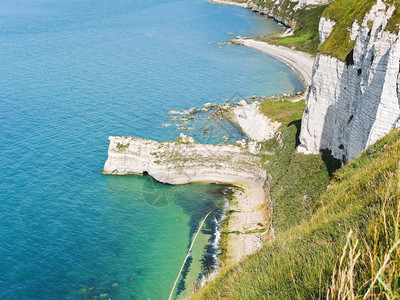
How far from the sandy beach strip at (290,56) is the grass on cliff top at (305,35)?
3.32m

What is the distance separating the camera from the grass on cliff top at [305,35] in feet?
338

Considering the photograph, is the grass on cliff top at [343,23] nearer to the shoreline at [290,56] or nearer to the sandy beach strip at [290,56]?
the shoreline at [290,56]

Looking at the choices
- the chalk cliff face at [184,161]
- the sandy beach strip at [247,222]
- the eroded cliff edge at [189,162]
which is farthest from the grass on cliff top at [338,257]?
the chalk cliff face at [184,161]

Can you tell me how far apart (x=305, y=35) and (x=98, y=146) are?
8352 centimetres

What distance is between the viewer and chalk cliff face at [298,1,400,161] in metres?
22.8

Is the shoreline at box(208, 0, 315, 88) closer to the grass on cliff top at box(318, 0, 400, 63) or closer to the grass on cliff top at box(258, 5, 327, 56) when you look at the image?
the grass on cliff top at box(258, 5, 327, 56)

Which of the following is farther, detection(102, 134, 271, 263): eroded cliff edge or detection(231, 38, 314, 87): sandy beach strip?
detection(231, 38, 314, 87): sandy beach strip

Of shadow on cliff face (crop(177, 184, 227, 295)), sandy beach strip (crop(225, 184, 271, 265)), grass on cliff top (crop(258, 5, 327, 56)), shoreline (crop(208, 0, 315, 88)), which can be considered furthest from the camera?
grass on cliff top (crop(258, 5, 327, 56))

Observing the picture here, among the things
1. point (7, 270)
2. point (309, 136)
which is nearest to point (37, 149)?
point (7, 270)

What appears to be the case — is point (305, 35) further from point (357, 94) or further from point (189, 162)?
point (357, 94)

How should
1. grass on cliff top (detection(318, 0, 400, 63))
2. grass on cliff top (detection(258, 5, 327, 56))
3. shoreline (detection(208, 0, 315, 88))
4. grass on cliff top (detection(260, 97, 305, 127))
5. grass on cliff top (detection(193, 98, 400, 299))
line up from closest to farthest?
grass on cliff top (detection(193, 98, 400, 299)), grass on cliff top (detection(318, 0, 400, 63)), grass on cliff top (detection(260, 97, 305, 127)), shoreline (detection(208, 0, 315, 88)), grass on cliff top (detection(258, 5, 327, 56))

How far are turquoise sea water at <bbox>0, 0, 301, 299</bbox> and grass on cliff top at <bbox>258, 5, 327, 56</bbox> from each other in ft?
42.8

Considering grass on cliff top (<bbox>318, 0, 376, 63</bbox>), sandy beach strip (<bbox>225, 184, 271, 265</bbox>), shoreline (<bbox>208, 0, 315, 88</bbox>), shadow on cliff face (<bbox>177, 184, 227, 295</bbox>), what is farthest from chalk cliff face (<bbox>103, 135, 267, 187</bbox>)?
shoreline (<bbox>208, 0, 315, 88</bbox>)

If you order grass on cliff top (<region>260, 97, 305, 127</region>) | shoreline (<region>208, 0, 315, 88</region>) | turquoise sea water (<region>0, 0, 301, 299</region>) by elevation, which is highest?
shoreline (<region>208, 0, 315, 88</region>)
